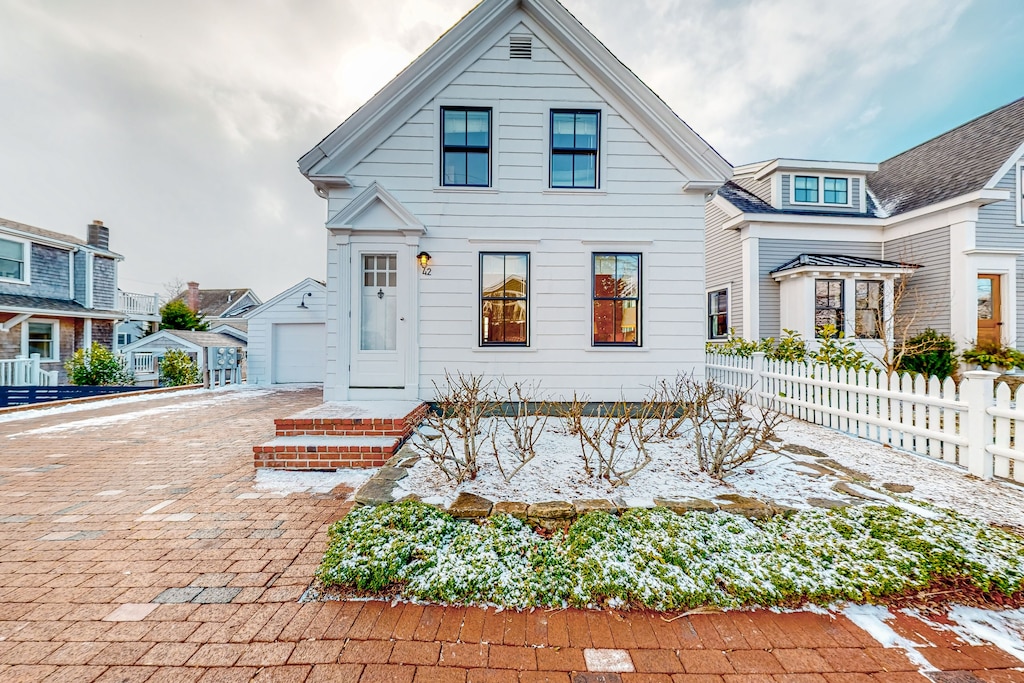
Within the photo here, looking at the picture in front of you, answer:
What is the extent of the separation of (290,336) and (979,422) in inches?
545

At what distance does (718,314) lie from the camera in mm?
12516

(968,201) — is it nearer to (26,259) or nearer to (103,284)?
(26,259)

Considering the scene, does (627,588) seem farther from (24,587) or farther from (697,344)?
(697,344)

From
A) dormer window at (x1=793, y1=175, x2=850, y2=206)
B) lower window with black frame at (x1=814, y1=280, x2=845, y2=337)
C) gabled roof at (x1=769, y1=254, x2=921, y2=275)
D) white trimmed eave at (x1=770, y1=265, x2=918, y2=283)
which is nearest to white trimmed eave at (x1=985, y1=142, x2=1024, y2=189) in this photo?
gabled roof at (x1=769, y1=254, x2=921, y2=275)

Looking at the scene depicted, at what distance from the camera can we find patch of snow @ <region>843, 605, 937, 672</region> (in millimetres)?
1821

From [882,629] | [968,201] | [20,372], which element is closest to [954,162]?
[968,201]

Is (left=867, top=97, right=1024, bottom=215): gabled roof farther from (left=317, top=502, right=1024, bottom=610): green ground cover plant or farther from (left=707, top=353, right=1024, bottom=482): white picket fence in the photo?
(left=317, top=502, right=1024, bottom=610): green ground cover plant

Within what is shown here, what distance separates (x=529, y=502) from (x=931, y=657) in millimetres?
2128

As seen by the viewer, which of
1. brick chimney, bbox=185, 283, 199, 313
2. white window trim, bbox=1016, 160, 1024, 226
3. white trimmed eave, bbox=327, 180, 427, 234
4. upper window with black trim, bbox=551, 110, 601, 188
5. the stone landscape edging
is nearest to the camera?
the stone landscape edging

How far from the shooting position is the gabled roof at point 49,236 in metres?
13.0

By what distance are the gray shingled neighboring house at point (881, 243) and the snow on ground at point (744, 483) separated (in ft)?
24.6

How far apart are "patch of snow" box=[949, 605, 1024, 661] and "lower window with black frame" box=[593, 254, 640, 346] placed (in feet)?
14.9

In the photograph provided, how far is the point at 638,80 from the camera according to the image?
6035mm

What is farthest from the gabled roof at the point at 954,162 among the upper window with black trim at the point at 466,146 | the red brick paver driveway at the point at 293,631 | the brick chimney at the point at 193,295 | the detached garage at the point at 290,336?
the brick chimney at the point at 193,295
